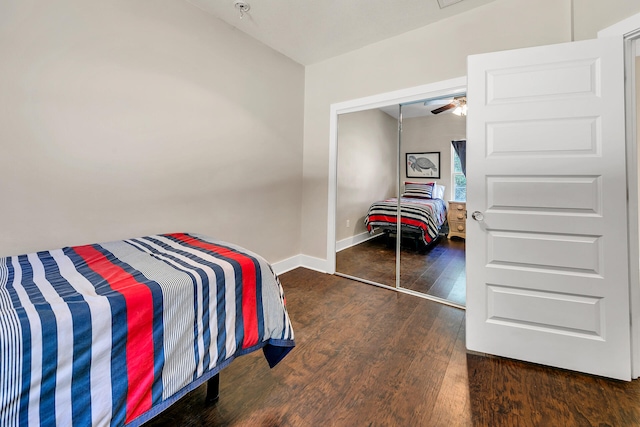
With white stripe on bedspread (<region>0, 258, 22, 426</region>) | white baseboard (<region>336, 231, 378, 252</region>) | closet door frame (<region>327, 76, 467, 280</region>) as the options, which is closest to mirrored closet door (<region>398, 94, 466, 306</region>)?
closet door frame (<region>327, 76, 467, 280</region>)

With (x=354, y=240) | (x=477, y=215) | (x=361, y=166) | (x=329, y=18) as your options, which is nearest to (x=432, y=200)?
(x=361, y=166)

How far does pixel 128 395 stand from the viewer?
35.9 inches

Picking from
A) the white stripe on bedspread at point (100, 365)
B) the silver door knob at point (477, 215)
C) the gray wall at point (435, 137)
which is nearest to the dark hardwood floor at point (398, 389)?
the white stripe on bedspread at point (100, 365)

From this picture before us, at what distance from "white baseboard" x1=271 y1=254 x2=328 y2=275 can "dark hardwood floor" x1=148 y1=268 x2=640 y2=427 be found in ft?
4.14

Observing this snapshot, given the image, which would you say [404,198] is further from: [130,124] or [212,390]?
[130,124]

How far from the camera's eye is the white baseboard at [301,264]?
11.0 ft

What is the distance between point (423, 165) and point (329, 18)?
173 cm

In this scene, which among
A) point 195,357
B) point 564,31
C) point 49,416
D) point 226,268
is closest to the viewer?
point 49,416

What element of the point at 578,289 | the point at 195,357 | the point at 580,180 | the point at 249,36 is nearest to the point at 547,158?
the point at 580,180

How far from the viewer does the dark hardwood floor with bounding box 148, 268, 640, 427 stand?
1306mm

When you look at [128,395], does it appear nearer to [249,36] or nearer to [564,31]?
[249,36]

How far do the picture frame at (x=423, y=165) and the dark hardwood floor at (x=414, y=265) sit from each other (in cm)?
79

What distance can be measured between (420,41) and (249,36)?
170 centimetres

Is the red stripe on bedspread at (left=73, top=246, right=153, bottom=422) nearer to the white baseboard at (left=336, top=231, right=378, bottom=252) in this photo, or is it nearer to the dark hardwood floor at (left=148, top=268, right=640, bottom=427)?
the dark hardwood floor at (left=148, top=268, right=640, bottom=427)
